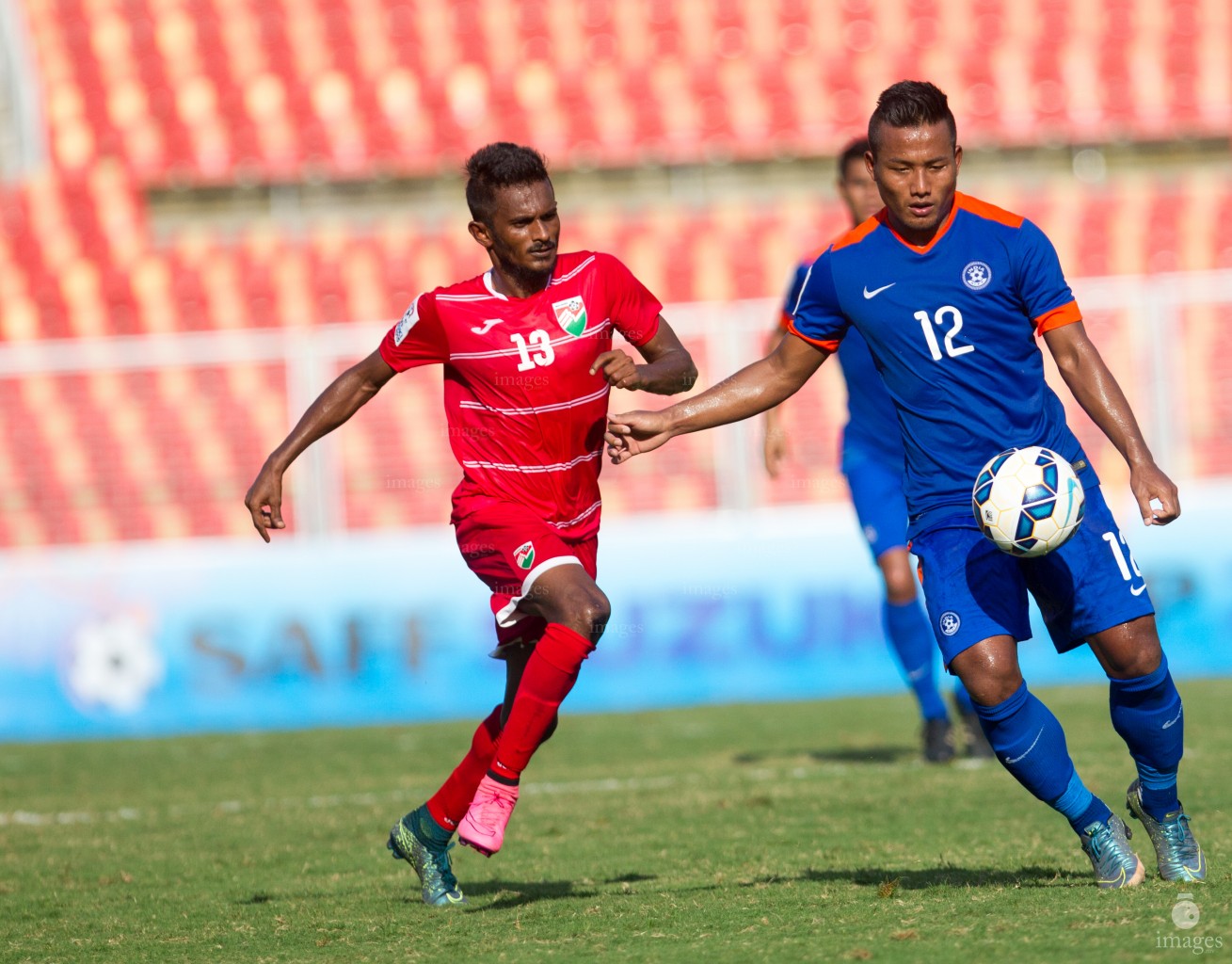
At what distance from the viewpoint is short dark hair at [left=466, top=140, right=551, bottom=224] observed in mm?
4750

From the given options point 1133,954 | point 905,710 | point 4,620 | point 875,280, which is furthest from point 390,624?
point 1133,954

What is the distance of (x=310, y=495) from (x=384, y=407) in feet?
2.88

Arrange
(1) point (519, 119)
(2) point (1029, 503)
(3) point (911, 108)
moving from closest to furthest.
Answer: (2) point (1029, 503) → (3) point (911, 108) → (1) point (519, 119)

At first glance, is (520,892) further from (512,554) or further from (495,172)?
(495,172)

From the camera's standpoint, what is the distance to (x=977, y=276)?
4.25 m

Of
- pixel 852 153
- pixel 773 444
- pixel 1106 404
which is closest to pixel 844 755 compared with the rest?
pixel 773 444

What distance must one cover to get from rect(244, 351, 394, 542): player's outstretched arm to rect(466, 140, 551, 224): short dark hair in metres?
0.55

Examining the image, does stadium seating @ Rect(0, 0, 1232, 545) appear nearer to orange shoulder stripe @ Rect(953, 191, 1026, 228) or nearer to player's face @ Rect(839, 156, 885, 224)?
player's face @ Rect(839, 156, 885, 224)

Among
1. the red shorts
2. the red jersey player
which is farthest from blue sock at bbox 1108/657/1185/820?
the red shorts

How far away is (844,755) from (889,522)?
4.14ft

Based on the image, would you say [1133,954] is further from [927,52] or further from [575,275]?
[927,52]

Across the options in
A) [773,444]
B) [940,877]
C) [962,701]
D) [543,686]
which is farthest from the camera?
[773,444]

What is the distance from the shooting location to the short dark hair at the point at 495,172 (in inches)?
187

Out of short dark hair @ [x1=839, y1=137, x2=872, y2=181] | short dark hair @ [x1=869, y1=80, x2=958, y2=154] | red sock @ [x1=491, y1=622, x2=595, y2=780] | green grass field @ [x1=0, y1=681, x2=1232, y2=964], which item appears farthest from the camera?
short dark hair @ [x1=839, y1=137, x2=872, y2=181]
